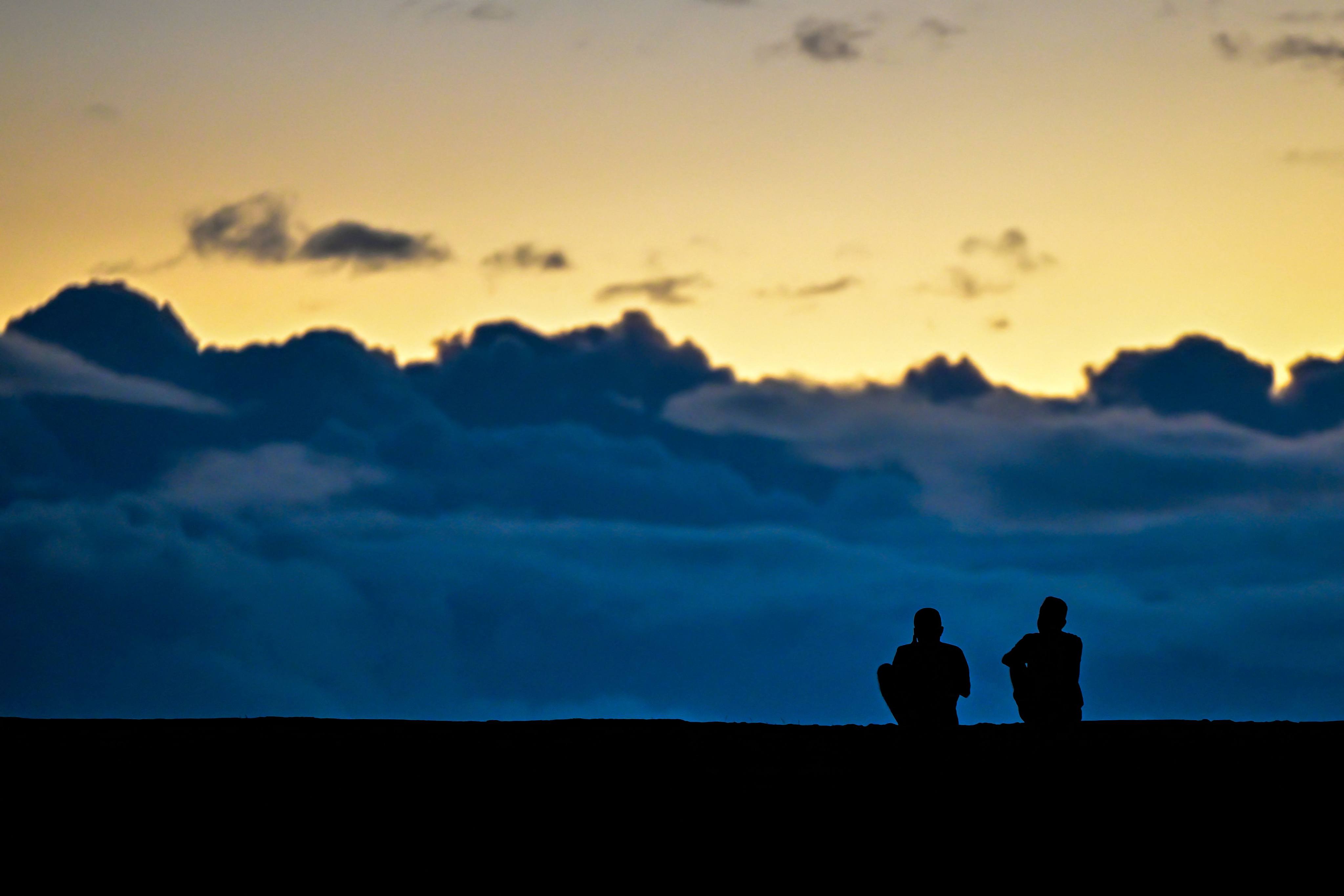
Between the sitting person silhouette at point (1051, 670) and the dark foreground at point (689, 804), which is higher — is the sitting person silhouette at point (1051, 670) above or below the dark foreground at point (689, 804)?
above

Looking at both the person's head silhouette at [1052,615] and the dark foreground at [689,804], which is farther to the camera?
the person's head silhouette at [1052,615]

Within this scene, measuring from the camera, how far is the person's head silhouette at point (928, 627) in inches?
727

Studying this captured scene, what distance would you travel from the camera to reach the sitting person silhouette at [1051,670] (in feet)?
61.1

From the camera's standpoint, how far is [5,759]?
54.6ft

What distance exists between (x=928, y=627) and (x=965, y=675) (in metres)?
0.69

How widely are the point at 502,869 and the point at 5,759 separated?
239 inches

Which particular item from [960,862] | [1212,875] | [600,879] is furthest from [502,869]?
[1212,875]

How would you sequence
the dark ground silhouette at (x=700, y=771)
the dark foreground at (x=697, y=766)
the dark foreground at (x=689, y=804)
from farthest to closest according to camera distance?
the dark foreground at (x=697, y=766) → the dark ground silhouette at (x=700, y=771) → the dark foreground at (x=689, y=804)

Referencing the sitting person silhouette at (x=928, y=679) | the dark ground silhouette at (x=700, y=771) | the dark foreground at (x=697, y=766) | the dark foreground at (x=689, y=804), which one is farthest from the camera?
the sitting person silhouette at (x=928, y=679)

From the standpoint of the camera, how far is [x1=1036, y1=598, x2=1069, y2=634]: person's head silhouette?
18.7m

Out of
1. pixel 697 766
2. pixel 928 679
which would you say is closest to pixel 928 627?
pixel 928 679

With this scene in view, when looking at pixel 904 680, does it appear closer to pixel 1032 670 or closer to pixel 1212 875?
pixel 1032 670

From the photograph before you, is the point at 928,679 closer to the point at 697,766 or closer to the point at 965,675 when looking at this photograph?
the point at 965,675

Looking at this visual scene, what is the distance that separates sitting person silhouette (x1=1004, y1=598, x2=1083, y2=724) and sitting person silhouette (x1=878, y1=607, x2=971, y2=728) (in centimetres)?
70
